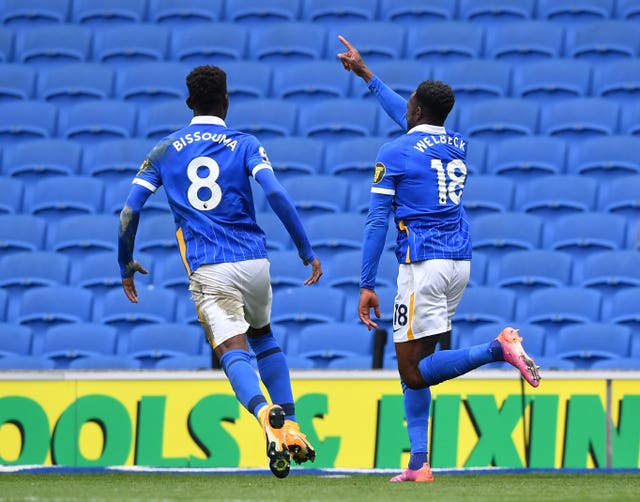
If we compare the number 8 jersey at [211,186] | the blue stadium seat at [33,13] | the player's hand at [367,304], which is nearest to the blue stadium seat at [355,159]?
the blue stadium seat at [33,13]

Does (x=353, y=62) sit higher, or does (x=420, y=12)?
(x=420, y=12)

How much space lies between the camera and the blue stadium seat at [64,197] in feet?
32.9

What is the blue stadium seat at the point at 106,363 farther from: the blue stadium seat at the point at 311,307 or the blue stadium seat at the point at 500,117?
the blue stadium seat at the point at 500,117

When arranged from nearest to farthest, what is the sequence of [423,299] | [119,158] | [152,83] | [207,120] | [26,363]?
[207,120]
[423,299]
[26,363]
[119,158]
[152,83]

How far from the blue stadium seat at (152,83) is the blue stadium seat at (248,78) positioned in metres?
0.41

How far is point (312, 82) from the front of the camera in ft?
36.1

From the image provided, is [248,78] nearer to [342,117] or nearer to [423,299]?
[342,117]

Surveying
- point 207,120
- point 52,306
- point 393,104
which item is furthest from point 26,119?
point 207,120

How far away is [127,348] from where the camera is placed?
8883 mm

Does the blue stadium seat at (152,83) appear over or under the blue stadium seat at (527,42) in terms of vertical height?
under

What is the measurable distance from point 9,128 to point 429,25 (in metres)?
3.81

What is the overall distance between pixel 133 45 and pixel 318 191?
2862 mm

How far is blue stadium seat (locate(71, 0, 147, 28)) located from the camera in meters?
12.0

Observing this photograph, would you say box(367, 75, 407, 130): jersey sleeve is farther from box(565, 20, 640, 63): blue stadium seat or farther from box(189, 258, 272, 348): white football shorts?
box(565, 20, 640, 63): blue stadium seat
